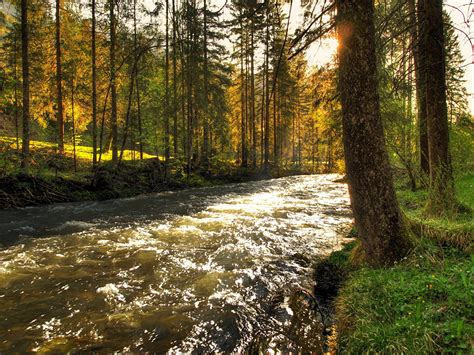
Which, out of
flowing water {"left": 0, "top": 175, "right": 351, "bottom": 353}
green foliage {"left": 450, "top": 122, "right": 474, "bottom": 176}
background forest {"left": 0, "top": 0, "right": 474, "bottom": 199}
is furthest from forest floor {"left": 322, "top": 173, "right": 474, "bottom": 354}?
green foliage {"left": 450, "top": 122, "right": 474, "bottom": 176}

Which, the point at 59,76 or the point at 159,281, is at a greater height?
the point at 59,76

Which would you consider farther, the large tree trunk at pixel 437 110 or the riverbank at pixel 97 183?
the riverbank at pixel 97 183

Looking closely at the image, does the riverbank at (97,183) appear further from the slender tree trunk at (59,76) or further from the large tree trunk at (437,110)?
the large tree trunk at (437,110)

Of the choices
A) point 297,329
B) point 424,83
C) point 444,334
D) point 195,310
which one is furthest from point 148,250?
point 424,83

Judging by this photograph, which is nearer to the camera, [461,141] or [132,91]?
[461,141]

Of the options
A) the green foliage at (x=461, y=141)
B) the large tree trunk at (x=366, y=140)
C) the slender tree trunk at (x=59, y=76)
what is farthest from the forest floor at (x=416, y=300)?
the slender tree trunk at (x=59, y=76)

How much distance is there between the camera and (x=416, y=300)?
3.29 metres

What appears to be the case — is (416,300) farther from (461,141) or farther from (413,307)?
(461,141)

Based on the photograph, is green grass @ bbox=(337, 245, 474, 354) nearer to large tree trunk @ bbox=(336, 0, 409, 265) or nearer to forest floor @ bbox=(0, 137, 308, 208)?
large tree trunk @ bbox=(336, 0, 409, 265)

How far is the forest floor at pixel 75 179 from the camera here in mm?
12945

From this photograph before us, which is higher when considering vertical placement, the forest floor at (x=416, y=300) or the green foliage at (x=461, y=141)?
the green foliage at (x=461, y=141)

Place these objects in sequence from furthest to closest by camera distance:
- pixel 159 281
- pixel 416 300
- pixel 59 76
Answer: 1. pixel 59 76
2. pixel 159 281
3. pixel 416 300

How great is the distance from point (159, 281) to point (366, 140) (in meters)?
4.31

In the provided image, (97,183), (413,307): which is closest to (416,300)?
(413,307)
